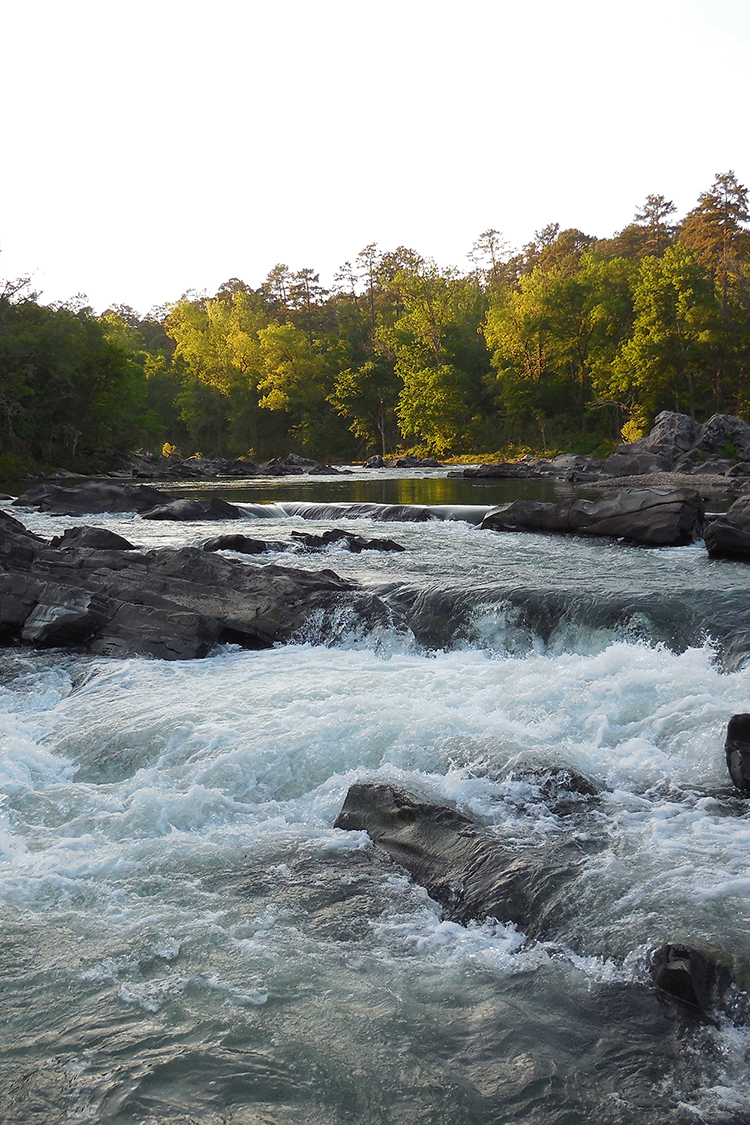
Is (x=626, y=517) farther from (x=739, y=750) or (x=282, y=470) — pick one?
(x=282, y=470)

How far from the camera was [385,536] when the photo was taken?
18.6 metres

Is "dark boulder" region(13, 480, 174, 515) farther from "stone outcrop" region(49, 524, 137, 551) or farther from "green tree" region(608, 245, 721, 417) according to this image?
"green tree" region(608, 245, 721, 417)

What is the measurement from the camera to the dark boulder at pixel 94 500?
24.5 m

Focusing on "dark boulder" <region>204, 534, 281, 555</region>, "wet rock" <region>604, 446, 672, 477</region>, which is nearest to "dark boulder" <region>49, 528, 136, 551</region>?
"dark boulder" <region>204, 534, 281, 555</region>

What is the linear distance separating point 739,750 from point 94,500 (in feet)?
74.0

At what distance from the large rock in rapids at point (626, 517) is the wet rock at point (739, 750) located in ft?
34.1

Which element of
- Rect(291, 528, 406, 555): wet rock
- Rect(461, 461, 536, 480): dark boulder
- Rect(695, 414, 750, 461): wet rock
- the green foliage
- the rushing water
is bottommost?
the rushing water

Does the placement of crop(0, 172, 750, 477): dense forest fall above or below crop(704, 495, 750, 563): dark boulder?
above

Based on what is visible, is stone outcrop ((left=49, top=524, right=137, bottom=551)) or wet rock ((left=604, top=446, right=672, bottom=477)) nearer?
stone outcrop ((left=49, top=524, right=137, bottom=551))

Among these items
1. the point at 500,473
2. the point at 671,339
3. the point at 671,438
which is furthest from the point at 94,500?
the point at 671,339

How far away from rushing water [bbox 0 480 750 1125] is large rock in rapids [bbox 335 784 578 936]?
0.12 m

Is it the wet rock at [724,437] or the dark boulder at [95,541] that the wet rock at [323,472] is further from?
the dark boulder at [95,541]

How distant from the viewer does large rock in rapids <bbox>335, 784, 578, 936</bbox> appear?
4.49 metres

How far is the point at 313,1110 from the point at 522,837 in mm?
2348
